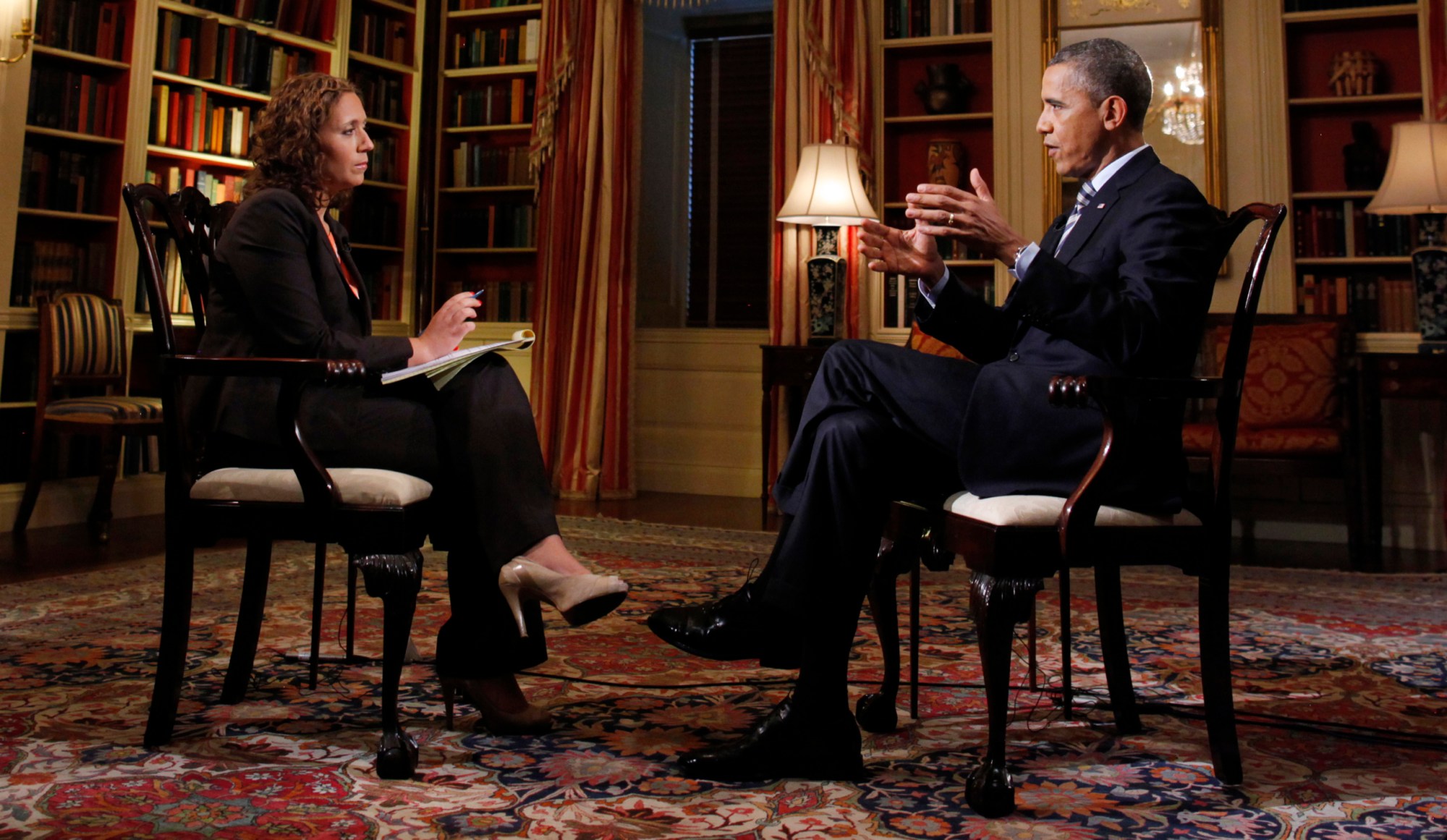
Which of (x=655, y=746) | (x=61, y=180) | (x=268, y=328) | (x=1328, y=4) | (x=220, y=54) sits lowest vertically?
(x=655, y=746)

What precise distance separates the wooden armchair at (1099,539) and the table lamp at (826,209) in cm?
320

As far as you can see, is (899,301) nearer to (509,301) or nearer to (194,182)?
(509,301)

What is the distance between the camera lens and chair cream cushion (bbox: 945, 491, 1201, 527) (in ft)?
5.38

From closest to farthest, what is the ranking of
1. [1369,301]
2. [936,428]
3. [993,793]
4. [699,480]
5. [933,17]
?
[993,793], [936,428], [1369,301], [933,17], [699,480]

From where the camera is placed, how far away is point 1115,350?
1.68 meters

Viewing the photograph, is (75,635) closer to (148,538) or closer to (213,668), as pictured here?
(213,668)

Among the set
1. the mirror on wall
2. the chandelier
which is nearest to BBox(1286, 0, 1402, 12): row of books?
the mirror on wall

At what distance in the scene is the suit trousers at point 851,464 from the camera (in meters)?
1.70

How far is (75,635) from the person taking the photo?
8.64 ft

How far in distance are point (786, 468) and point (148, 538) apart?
3287mm

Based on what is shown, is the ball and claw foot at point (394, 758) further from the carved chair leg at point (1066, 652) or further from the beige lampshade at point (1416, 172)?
the beige lampshade at point (1416, 172)

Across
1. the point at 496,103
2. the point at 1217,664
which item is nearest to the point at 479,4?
the point at 496,103

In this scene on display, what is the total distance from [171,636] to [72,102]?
3.67 meters

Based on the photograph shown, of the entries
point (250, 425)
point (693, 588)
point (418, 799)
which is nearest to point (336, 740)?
point (418, 799)
